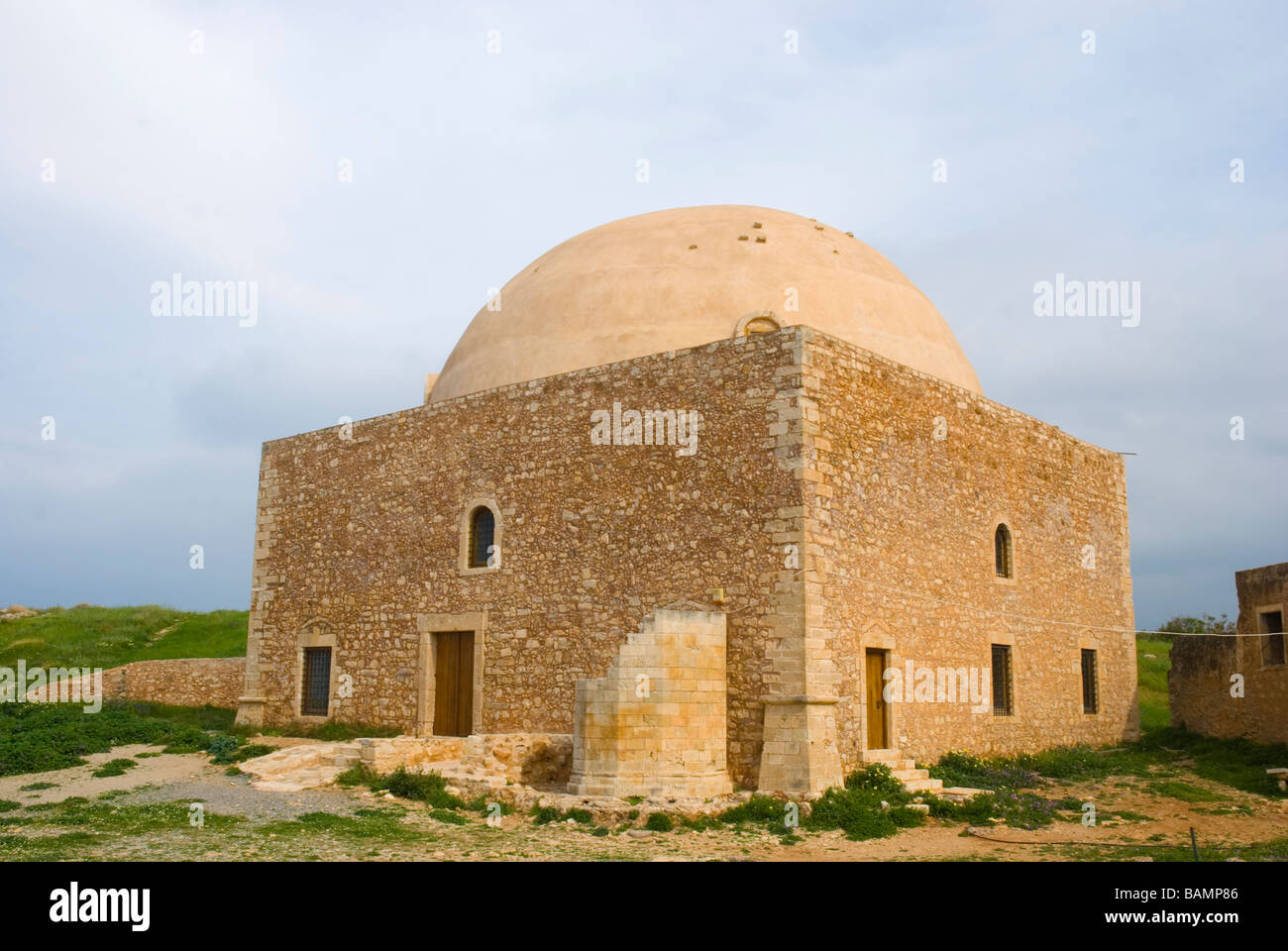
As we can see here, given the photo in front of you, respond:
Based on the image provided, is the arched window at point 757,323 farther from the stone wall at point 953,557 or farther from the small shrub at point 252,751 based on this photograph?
the small shrub at point 252,751

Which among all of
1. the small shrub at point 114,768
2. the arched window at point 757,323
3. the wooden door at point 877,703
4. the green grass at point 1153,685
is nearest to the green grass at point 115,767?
the small shrub at point 114,768

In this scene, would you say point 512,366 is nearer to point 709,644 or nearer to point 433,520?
point 433,520

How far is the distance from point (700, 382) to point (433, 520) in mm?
4880

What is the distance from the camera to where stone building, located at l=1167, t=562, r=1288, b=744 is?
16266 mm

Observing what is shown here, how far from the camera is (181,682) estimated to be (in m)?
21.0

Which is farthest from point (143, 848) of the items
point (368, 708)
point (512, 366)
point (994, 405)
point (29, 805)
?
point (994, 405)

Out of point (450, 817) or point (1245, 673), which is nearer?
point (450, 817)

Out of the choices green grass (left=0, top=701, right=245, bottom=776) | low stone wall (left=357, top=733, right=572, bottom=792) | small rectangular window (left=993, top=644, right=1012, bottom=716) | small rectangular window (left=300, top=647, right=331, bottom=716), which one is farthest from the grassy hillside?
small rectangular window (left=993, top=644, right=1012, bottom=716)

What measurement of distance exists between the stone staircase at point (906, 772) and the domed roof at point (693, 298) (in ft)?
18.8

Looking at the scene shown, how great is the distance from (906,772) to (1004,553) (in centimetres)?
470

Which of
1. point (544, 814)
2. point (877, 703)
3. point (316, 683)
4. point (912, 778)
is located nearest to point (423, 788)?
point (544, 814)

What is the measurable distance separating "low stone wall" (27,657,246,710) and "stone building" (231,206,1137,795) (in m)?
3.37

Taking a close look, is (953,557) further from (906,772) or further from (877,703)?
(906,772)

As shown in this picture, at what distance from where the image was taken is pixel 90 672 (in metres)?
22.2
